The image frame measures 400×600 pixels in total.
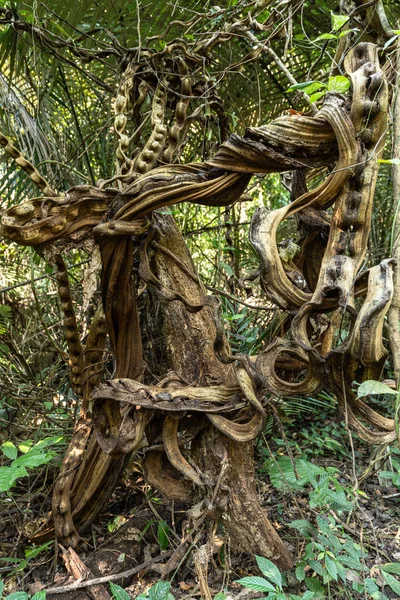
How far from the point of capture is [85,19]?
173 cm

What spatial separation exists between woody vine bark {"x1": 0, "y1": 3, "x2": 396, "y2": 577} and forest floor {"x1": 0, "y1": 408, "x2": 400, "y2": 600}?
0.07 meters

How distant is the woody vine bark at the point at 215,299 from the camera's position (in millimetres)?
772

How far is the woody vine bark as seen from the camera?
30.4 inches

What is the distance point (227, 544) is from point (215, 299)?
0.54m

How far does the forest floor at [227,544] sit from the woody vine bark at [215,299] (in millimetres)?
68

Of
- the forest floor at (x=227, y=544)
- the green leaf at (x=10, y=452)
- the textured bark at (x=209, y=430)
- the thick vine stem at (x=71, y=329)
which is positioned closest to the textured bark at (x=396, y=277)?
the forest floor at (x=227, y=544)

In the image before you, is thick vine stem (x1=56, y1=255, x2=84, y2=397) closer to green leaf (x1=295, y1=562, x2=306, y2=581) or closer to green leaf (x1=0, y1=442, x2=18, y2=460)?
green leaf (x1=0, y1=442, x2=18, y2=460)

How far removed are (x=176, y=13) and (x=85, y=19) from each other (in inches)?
13.5

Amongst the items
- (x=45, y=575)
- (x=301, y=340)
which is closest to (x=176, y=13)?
(x=301, y=340)

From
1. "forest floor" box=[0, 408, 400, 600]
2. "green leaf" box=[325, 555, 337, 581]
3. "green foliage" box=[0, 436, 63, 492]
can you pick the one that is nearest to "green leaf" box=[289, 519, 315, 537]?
"forest floor" box=[0, 408, 400, 600]

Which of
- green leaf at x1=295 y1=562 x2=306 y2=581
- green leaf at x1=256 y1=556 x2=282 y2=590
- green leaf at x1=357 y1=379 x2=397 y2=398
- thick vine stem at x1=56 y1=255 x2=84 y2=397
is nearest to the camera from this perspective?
green leaf at x1=357 y1=379 x2=397 y2=398

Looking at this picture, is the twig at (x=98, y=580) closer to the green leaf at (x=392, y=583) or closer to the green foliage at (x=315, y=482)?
the green foliage at (x=315, y=482)

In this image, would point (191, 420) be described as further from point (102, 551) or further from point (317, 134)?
point (317, 134)

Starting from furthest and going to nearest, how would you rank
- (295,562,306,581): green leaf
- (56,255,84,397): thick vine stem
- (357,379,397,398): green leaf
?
(56,255,84,397): thick vine stem, (295,562,306,581): green leaf, (357,379,397,398): green leaf
